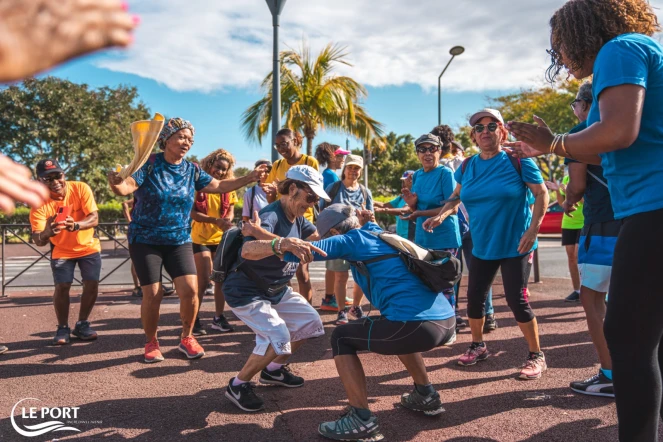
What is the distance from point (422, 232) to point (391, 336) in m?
2.56

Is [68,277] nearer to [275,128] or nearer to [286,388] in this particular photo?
[286,388]

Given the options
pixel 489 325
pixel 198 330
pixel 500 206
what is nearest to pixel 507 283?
pixel 500 206

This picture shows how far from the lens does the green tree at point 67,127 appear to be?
2409 cm

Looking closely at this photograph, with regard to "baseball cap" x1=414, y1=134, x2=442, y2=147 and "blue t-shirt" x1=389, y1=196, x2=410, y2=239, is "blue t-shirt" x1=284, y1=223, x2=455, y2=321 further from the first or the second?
"blue t-shirt" x1=389, y1=196, x2=410, y2=239

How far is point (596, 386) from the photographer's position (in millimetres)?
3482

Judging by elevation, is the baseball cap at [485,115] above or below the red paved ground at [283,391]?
above

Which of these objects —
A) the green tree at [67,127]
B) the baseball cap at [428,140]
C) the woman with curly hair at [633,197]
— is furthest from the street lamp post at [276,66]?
the green tree at [67,127]

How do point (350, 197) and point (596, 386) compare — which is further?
point (350, 197)

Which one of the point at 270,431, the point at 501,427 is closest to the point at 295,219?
the point at 270,431

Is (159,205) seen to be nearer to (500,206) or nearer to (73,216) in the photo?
(73,216)

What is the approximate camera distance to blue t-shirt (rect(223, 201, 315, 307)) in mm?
3611

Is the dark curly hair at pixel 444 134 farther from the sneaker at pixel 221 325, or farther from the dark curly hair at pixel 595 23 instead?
the dark curly hair at pixel 595 23

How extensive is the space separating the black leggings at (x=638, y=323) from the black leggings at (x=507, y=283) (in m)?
1.84

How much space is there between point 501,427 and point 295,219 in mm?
2028
